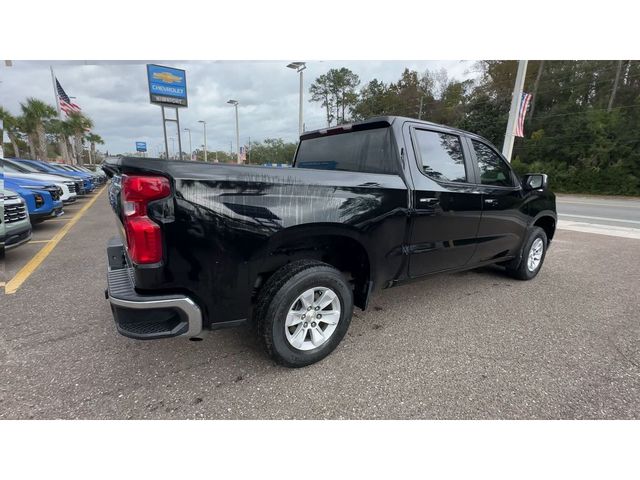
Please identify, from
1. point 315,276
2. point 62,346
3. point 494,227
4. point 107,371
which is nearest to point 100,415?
point 107,371

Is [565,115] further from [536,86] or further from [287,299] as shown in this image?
[287,299]

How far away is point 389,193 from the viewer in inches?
101

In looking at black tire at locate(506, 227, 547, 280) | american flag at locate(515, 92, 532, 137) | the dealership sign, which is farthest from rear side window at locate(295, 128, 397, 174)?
the dealership sign

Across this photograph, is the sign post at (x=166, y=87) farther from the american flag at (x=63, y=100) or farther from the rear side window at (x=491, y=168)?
the rear side window at (x=491, y=168)

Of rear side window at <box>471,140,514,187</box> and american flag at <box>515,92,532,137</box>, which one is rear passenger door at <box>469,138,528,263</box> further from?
american flag at <box>515,92,532,137</box>

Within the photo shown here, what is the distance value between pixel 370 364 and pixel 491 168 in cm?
255

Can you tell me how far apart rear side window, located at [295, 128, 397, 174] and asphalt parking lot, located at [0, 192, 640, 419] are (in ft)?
4.78

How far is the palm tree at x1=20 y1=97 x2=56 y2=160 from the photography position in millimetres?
29797

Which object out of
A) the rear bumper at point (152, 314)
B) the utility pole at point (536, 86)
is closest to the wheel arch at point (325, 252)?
the rear bumper at point (152, 314)

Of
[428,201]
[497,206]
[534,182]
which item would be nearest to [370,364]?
[428,201]

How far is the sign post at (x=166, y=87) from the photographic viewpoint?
27125 millimetres

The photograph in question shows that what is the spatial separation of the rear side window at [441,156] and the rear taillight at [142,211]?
2.13 meters

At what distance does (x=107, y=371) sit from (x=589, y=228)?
11.3 meters

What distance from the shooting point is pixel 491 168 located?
3588mm
